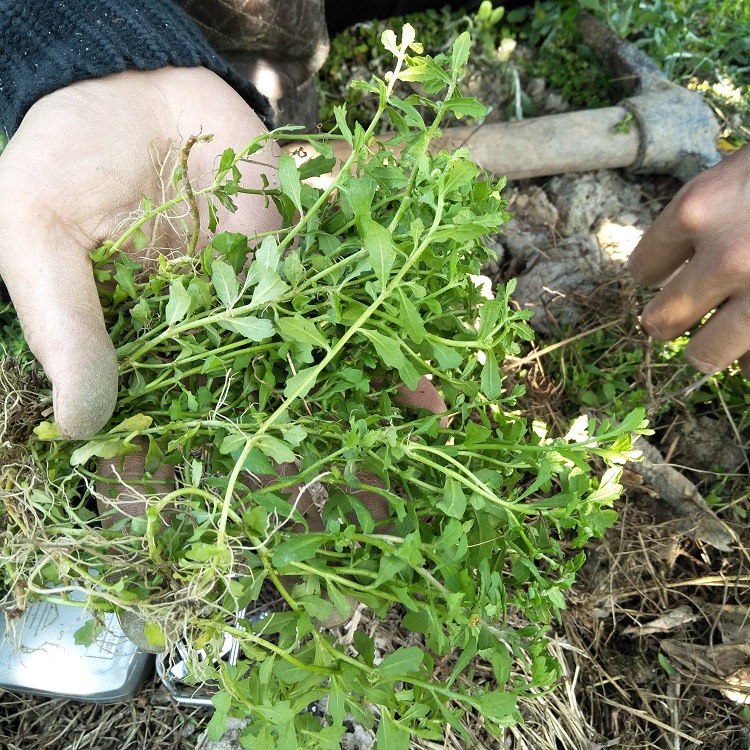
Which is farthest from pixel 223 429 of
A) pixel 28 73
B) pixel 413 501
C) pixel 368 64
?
pixel 368 64

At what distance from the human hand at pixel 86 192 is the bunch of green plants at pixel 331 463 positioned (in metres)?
0.08

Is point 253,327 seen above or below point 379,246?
below

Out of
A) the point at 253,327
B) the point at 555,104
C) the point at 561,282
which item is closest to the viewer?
the point at 253,327

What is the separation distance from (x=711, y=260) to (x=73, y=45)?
1.69 m

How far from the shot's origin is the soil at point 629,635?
1.86 meters

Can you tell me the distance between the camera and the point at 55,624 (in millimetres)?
1911

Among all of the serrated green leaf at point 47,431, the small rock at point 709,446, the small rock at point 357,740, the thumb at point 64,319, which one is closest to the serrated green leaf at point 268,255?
the thumb at point 64,319

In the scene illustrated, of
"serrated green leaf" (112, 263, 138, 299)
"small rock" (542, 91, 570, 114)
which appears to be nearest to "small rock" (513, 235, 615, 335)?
"small rock" (542, 91, 570, 114)

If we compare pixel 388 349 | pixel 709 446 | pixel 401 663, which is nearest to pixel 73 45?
pixel 388 349

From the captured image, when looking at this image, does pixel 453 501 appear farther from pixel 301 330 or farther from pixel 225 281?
pixel 225 281

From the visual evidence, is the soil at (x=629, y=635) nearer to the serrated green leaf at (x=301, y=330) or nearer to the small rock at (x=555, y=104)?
the small rock at (x=555, y=104)

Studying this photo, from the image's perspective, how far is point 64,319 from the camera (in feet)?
4.23

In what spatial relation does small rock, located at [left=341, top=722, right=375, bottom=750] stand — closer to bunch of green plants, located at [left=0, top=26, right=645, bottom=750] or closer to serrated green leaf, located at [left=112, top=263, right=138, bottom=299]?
bunch of green plants, located at [left=0, top=26, right=645, bottom=750]

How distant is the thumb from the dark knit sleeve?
46cm
